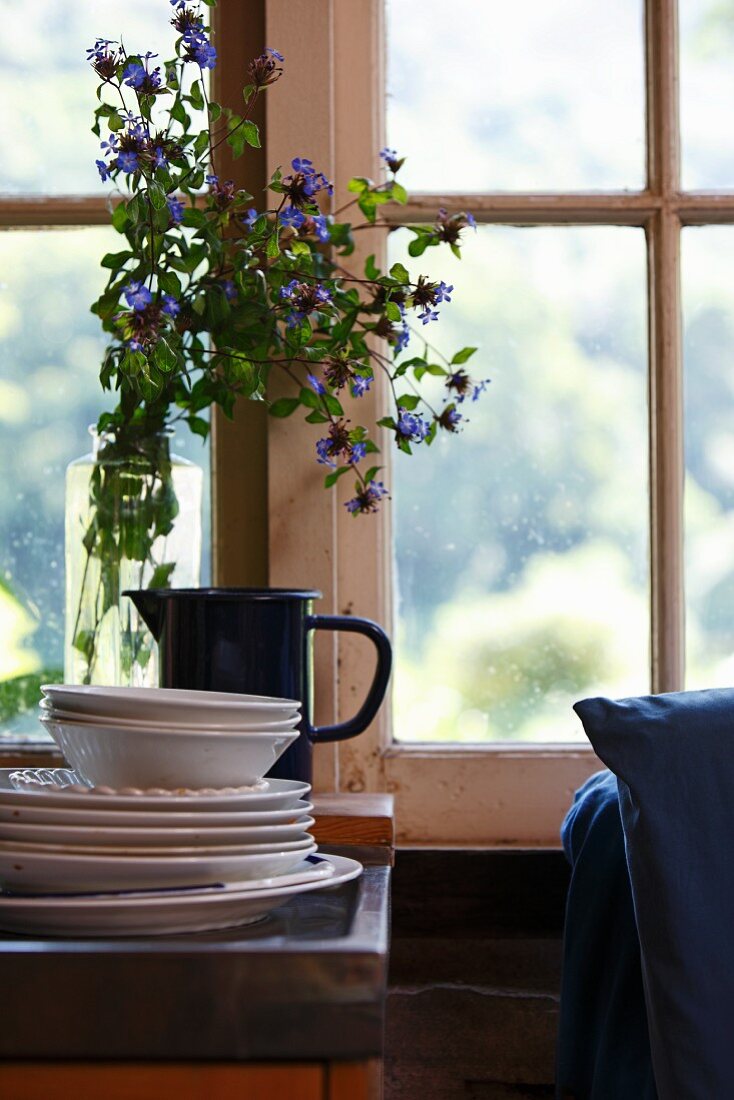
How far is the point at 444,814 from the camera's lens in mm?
1311

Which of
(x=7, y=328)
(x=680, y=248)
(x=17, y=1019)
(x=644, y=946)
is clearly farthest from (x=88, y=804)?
(x=680, y=248)

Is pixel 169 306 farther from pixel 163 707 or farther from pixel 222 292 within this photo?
pixel 163 707

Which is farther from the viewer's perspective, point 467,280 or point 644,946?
point 467,280

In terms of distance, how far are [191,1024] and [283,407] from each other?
31.5 inches

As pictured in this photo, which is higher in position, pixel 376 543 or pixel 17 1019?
pixel 376 543

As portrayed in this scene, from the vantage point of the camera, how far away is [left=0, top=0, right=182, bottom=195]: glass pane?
139cm

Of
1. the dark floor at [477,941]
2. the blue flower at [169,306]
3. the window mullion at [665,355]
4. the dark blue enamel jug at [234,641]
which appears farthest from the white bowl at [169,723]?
the window mullion at [665,355]

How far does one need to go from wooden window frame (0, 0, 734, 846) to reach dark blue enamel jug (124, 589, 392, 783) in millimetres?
298

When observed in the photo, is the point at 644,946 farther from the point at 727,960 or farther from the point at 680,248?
the point at 680,248

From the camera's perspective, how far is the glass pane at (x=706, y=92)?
1381mm

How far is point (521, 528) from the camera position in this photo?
136 centimetres

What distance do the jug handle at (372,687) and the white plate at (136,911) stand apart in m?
0.40

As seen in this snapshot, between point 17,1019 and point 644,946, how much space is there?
530 mm

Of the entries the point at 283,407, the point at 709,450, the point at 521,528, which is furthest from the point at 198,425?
the point at 709,450
